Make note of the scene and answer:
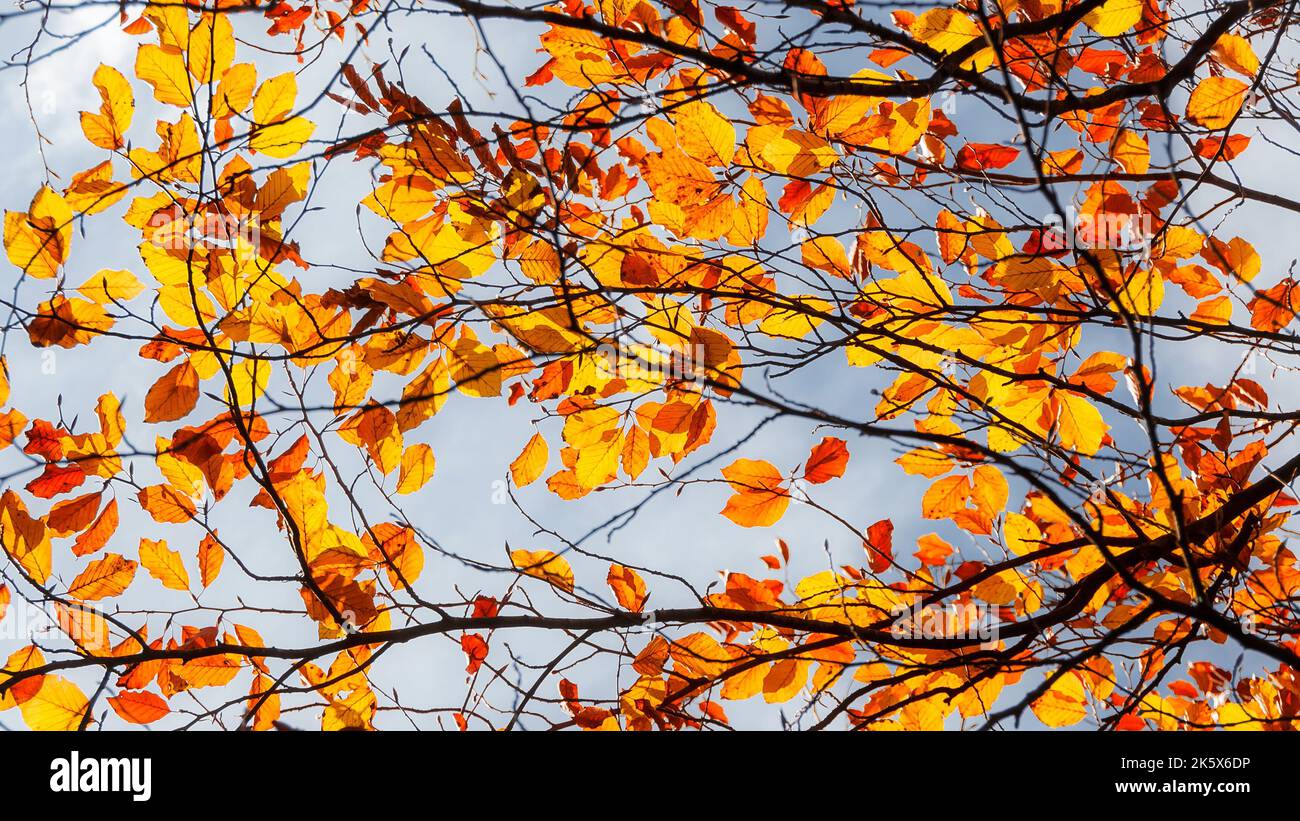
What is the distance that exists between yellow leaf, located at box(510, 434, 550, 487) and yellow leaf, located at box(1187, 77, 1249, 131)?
8.52 ft

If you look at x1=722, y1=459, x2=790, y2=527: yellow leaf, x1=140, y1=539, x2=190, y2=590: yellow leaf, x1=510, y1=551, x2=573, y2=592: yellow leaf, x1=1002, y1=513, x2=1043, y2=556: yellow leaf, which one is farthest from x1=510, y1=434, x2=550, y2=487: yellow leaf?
x1=1002, y1=513, x2=1043, y2=556: yellow leaf

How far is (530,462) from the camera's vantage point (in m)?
2.95

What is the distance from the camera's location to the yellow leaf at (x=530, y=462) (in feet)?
9.66

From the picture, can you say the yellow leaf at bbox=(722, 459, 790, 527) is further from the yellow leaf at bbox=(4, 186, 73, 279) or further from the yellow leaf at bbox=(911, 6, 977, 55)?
the yellow leaf at bbox=(4, 186, 73, 279)

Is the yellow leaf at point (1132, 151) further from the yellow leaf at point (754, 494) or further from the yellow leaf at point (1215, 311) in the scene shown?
the yellow leaf at point (754, 494)

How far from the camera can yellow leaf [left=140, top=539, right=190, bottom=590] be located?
276cm

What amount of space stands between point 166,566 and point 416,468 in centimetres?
94

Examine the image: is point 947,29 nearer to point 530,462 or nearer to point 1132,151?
point 1132,151

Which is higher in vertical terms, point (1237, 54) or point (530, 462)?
point (1237, 54)

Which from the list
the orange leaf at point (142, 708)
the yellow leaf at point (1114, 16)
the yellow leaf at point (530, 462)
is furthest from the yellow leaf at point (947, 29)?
the orange leaf at point (142, 708)

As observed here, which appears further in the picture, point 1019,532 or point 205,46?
point 1019,532

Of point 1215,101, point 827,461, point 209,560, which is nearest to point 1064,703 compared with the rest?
point 827,461
